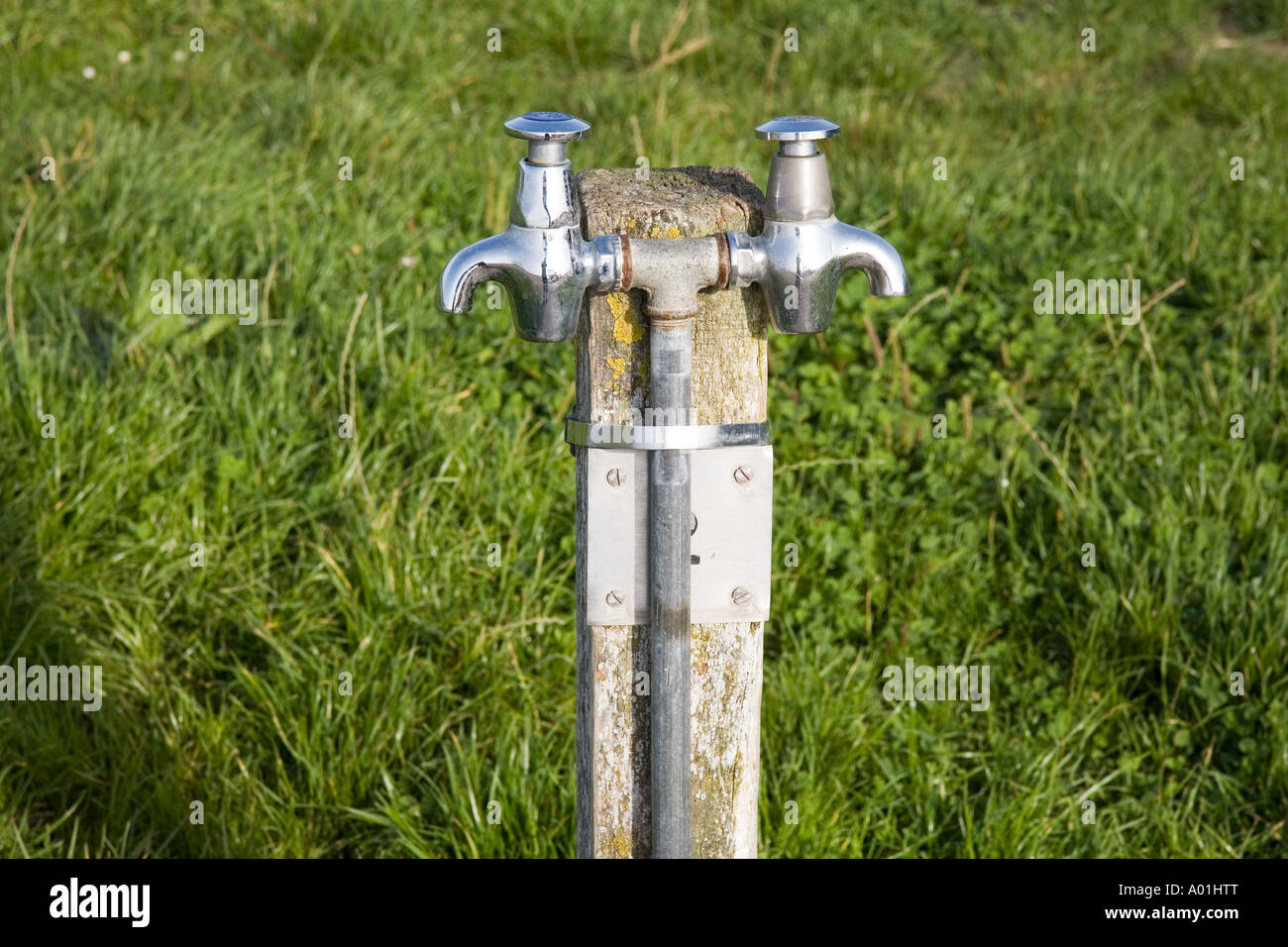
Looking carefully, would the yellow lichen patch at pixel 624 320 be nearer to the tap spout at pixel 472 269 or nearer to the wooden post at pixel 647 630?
the wooden post at pixel 647 630

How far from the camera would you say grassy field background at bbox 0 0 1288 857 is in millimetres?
2916

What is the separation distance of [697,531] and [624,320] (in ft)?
0.94

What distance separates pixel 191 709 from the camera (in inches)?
117

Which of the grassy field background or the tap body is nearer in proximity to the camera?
the tap body

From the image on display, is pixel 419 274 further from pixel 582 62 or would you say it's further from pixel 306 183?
pixel 582 62

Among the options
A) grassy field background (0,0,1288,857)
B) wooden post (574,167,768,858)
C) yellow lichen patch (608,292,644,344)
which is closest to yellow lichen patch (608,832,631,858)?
wooden post (574,167,768,858)

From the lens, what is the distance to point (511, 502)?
11.2 feet

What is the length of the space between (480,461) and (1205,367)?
2.11m

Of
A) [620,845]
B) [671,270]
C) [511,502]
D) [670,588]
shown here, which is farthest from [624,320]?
Answer: [511,502]

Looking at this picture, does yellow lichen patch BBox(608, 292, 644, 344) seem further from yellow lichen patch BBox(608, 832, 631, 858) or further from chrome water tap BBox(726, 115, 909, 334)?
yellow lichen patch BBox(608, 832, 631, 858)

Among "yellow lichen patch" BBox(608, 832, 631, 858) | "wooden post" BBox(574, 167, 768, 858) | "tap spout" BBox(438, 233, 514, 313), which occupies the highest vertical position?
"tap spout" BBox(438, 233, 514, 313)

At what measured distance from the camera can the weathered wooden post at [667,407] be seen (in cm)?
162

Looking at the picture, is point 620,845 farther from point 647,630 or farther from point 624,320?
point 624,320

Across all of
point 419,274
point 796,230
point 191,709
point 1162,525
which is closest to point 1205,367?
point 1162,525
